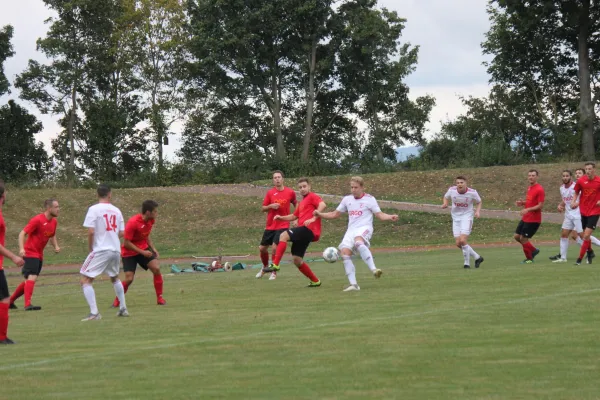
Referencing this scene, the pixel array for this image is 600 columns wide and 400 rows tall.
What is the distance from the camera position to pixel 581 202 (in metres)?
20.9

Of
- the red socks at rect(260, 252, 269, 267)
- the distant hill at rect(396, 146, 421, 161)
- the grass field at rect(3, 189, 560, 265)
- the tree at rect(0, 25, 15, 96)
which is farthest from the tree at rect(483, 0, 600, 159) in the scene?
the red socks at rect(260, 252, 269, 267)

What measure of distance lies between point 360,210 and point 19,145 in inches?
2002

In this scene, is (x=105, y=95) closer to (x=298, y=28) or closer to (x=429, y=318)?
(x=298, y=28)

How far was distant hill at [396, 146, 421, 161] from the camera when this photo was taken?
60438 mm

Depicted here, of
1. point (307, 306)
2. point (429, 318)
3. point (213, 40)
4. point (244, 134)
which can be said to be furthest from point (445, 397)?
point (244, 134)

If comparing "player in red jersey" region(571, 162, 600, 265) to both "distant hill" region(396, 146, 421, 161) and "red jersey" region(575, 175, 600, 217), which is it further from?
"distant hill" region(396, 146, 421, 161)

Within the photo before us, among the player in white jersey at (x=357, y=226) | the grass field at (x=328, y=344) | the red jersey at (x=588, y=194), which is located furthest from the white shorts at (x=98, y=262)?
the red jersey at (x=588, y=194)

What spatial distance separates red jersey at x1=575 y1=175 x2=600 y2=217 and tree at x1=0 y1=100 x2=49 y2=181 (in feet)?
155

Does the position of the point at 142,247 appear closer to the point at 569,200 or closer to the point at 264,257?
the point at 264,257

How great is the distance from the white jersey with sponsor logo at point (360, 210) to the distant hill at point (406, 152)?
1667 inches

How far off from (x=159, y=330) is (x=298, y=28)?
5261 centimetres

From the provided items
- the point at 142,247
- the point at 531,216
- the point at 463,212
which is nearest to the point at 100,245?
the point at 142,247

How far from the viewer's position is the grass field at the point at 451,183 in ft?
145

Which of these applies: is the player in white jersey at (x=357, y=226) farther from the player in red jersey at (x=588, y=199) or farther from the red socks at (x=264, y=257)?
the player in red jersey at (x=588, y=199)
